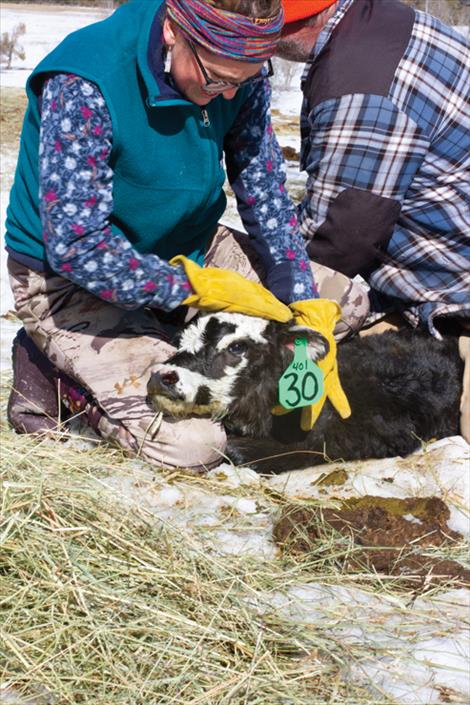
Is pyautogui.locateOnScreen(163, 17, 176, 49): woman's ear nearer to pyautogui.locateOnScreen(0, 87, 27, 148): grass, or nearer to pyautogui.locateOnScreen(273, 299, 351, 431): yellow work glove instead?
pyautogui.locateOnScreen(273, 299, 351, 431): yellow work glove

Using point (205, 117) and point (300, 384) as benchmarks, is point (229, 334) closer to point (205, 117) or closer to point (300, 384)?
point (300, 384)

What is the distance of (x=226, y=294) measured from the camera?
3666 mm

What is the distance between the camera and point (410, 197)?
14.4 ft

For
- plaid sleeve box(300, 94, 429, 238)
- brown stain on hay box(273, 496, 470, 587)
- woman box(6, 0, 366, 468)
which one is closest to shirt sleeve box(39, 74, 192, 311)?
woman box(6, 0, 366, 468)

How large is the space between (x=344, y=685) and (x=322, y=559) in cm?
71

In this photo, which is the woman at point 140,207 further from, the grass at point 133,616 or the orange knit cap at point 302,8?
the grass at point 133,616

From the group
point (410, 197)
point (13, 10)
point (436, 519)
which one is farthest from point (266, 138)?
point (13, 10)

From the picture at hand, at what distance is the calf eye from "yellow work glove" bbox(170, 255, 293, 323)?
14 cm

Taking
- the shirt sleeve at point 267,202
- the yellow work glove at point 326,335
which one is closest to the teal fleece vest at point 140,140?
the shirt sleeve at point 267,202

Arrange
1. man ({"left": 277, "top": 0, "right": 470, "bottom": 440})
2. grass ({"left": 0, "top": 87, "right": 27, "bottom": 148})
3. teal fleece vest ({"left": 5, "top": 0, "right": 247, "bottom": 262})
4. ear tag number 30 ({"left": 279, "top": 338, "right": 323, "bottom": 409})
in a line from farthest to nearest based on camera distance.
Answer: grass ({"left": 0, "top": 87, "right": 27, "bottom": 148})
man ({"left": 277, "top": 0, "right": 470, "bottom": 440})
ear tag number 30 ({"left": 279, "top": 338, "right": 323, "bottom": 409})
teal fleece vest ({"left": 5, "top": 0, "right": 247, "bottom": 262})

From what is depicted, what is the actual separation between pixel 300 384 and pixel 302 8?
175 cm

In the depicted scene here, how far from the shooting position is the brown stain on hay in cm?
309

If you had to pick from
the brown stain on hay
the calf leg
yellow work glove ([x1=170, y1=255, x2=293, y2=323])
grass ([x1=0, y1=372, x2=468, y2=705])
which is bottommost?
the calf leg

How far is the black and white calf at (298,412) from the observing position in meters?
3.83
